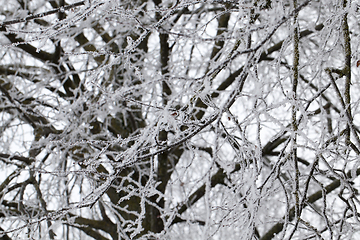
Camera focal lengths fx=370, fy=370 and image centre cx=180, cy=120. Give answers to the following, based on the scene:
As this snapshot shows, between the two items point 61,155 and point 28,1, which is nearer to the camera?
point 61,155

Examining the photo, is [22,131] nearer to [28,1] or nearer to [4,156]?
[4,156]

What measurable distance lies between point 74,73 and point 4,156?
123 cm

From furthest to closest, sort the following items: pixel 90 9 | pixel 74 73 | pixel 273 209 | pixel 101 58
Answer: pixel 273 209 → pixel 101 58 → pixel 74 73 → pixel 90 9

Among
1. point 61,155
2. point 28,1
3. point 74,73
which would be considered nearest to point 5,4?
point 28,1

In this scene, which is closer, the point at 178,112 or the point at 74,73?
the point at 178,112

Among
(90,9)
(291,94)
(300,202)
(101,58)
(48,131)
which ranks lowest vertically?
(300,202)

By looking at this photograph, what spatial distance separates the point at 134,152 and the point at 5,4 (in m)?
3.67

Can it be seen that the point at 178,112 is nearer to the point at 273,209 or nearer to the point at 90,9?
the point at 90,9

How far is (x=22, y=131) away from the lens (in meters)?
4.23

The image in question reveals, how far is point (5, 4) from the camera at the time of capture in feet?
13.7

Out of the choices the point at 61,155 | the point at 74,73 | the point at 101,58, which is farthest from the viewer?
the point at 101,58

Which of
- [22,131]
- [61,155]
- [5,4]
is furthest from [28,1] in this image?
[61,155]

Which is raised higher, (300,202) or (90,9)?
(90,9)

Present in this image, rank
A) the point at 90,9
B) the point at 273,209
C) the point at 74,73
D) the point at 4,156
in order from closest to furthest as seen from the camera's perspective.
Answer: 1. the point at 90,9
2. the point at 4,156
3. the point at 74,73
4. the point at 273,209
